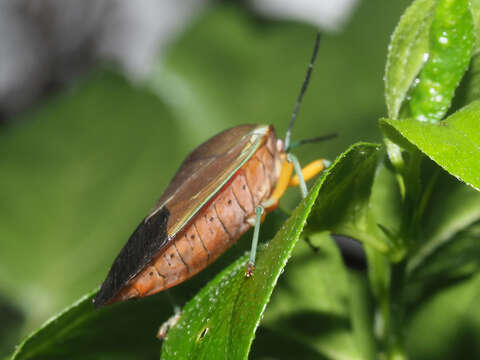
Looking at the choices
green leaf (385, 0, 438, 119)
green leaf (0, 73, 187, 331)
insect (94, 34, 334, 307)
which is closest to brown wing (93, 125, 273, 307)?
insect (94, 34, 334, 307)

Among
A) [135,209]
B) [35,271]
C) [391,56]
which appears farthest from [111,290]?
[35,271]

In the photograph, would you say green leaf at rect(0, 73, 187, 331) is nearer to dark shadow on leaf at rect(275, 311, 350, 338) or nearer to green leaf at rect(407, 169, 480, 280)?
dark shadow on leaf at rect(275, 311, 350, 338)

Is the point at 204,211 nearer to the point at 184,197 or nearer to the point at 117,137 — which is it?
the point at 184,197

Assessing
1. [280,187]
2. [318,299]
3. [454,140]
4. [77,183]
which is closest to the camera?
[454,140]

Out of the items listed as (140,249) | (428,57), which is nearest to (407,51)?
(428,57)

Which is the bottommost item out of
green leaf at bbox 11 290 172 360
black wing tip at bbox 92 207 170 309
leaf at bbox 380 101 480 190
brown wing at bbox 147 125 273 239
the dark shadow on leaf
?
the dark shadow on leaf

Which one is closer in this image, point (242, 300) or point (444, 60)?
point (242, 300)

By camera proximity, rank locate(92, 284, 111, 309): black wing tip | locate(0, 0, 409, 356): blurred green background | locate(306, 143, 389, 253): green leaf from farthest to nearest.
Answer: locate(0, 0, 409, 356): blurred green background, locate(92, 284, 111, 309): black wing tip, locate(306, 143, 389, 253): green leaf

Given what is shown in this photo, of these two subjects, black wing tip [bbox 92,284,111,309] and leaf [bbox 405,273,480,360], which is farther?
leaf [bbox 405,273,480,360]
